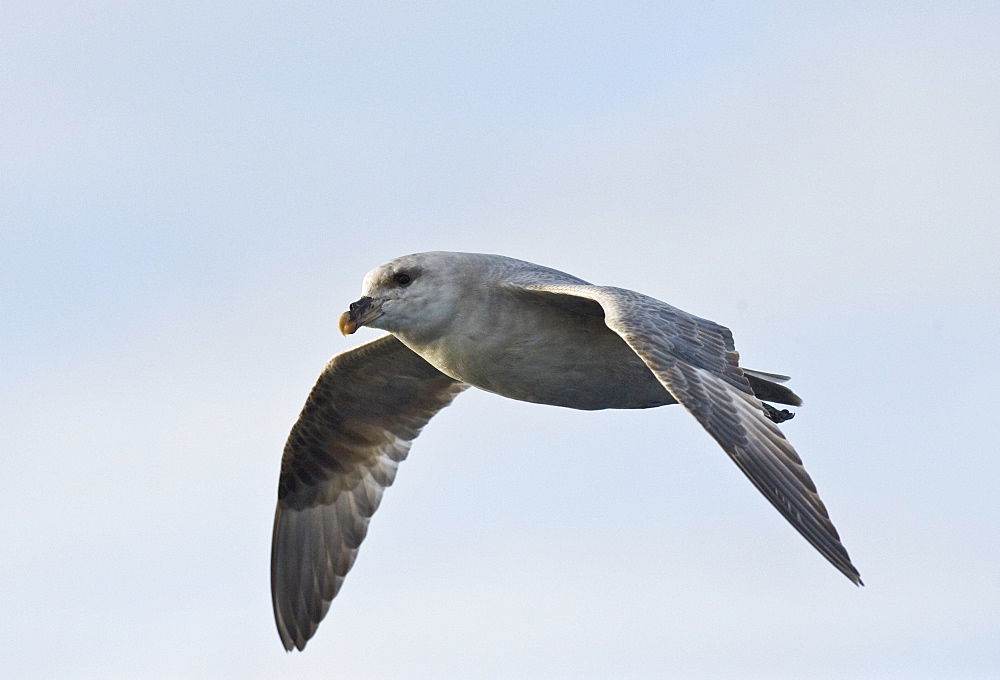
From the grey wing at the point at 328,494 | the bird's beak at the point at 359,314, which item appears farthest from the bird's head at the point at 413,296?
the grey wing at the point at 328,494

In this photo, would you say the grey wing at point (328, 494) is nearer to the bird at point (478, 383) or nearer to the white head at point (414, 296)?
the bird at point (478, 383)

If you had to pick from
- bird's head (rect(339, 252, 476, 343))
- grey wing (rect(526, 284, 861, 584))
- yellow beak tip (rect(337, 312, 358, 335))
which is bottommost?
grey wing (rect(526, 284, 861, 584))

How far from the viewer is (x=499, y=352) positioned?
35.9 ft

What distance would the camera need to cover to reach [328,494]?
44.8ft

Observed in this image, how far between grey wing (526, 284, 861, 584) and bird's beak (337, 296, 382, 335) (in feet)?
4.05

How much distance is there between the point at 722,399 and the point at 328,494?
16.5ft

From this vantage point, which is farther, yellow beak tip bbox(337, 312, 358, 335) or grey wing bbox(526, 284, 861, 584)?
yellow beak tip bbox(337, 312, 358, 335)

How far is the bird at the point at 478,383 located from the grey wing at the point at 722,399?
1cm

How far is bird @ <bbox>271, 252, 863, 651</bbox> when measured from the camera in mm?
9617

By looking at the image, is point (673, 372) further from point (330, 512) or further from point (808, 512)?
point (330, 512)

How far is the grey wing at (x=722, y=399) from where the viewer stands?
30.1 ft

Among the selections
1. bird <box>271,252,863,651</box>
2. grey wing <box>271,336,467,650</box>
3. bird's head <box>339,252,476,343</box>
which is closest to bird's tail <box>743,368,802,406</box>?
bird <box>271,252,863,651</box>

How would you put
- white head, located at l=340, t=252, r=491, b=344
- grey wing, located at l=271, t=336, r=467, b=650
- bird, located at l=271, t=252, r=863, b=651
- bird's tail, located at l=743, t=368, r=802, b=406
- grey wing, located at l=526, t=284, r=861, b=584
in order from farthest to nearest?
grey wing, located at l=271, t=336, r=467, b=650, bird's tail, located at l=743, t=368, r=802, b=406, white head, located at l=340, t=252, r=491, b=344, bird, located at l=271, t=252, r=863, b=651, grey wing, located at l=526, t=284, r=861, b=584

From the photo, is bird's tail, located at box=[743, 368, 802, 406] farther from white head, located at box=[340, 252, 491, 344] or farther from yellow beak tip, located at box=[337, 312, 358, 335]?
yellow beak tip, located at box=[337, 312, 358, 335]
